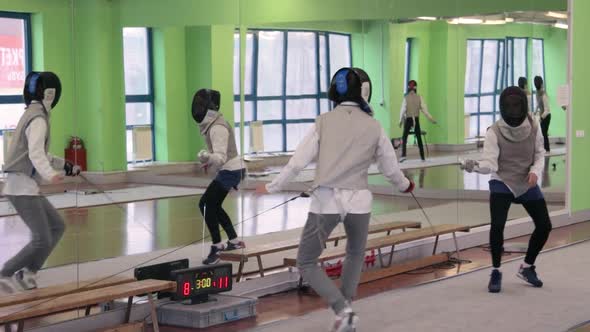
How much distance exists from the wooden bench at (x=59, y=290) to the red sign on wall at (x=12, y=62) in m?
0.99

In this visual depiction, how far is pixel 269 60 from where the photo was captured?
20.9 feet

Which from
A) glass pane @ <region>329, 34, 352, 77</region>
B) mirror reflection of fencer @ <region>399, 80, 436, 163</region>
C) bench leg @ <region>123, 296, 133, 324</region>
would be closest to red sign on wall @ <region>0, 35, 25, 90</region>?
bench leg @ <region>123, 296, 133, 324</region>

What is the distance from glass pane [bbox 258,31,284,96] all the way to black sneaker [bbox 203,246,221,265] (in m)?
1.01

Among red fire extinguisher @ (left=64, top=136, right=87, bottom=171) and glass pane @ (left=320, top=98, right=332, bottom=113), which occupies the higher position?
glass pane @ (left=320, top=98, right=332, bottom=113)

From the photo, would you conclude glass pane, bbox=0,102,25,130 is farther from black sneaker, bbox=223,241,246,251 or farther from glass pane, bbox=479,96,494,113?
glass pane, bbox=479,96,494,113

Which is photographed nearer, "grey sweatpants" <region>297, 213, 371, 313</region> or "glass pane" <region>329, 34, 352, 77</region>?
"grey sweatpants" <region>297, 213, 371, 313</region>

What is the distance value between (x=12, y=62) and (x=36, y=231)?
83 centimetres

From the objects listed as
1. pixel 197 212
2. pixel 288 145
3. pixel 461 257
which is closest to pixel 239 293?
pixel 197 212

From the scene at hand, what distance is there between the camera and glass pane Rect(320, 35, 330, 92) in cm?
669

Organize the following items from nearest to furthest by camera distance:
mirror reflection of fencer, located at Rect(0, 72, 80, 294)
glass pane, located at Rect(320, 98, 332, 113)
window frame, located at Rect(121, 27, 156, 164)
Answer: mirror reflection of fencer, located at Rect(0, 72, 80, 294) → window frame, located at Rect(121, 27, 156, 164) → glass pane, located at Rect(320, 98, 332, 113)

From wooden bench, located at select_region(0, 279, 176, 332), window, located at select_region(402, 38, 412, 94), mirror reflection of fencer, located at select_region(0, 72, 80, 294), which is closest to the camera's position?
wooden bench, located at select_region(0, 279, 176, 332)

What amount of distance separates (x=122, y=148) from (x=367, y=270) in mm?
2388

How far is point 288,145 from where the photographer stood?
6.42 meters

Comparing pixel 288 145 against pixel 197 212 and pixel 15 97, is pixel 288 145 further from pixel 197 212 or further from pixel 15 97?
pixel 15 97
